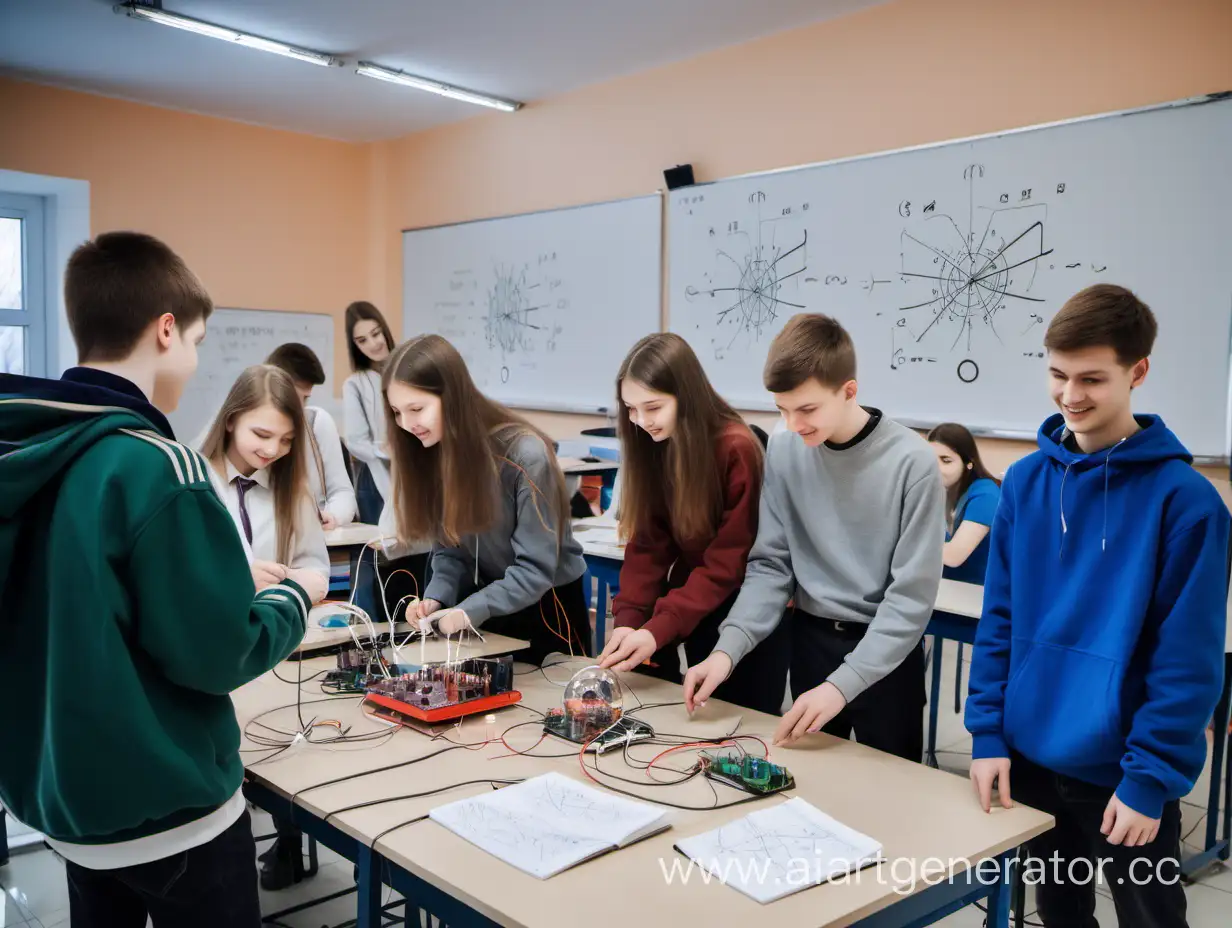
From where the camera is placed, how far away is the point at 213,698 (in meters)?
1.28

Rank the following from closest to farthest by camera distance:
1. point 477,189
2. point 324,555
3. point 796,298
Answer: point 324,555, point 796,298, point 477,189

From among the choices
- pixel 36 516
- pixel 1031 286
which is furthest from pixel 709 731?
pixel 1031 286

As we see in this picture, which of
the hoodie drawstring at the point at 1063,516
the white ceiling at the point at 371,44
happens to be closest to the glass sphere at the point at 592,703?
the hoodie drawstring at the point at 1063,516

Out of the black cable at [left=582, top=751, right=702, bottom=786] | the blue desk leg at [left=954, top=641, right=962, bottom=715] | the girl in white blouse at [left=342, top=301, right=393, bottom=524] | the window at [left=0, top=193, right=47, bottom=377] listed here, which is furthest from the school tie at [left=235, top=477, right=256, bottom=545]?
the window at [left=0, top=193, right=47, bottom=377]

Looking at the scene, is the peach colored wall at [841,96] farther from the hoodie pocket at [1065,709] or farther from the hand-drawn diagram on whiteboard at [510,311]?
the hoodie pocket at [1065,709]

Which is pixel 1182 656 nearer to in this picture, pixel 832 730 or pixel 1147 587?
pixel 1147 587

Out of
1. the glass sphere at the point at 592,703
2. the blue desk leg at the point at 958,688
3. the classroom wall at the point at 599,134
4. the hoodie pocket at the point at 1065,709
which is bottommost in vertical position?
the blue desk leg at the point at 958,688

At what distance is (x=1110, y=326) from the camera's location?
1.40 metres

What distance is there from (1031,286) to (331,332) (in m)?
4.84

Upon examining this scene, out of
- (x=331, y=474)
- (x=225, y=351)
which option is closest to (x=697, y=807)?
(x=331, y=474)

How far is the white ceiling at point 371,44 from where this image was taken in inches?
173

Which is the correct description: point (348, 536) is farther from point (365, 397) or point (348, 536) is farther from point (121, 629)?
point (121, 629)

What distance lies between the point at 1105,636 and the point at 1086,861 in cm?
38

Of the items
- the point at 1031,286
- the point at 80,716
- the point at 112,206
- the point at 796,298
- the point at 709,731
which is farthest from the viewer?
the point at 112,206
